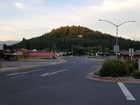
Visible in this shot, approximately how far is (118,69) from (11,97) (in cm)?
1612

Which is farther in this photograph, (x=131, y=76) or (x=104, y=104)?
(x=131, y=76)

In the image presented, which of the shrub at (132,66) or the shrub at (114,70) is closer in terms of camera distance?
the shrub at (114,70)

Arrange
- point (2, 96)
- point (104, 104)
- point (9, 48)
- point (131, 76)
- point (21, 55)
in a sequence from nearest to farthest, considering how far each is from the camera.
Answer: point (104, 104) < point (2, 96) < point (131, 76) < point (9, 48) < point (21, 55)

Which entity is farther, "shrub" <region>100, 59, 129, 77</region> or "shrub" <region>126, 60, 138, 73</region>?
"shrub" <region>126, 60, 138, 73</region>

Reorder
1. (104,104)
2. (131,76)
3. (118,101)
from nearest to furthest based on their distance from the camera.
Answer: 1. (104,104)
2. (118,101)
3. (131,76)

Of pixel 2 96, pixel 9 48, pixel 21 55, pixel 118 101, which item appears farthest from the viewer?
pixel 21 55

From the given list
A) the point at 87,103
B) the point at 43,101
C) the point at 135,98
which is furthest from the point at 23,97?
the point at 135,98

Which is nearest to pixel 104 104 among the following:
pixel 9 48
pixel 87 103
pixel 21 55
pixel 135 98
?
pixel 87 103

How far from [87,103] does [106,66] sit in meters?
16.8

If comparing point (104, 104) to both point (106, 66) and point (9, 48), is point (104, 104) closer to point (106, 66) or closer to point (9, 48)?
point (106, 66)

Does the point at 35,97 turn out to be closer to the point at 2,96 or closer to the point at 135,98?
the point at 2,96

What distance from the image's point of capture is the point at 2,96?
1661 cm

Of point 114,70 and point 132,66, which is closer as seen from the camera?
point 114,70

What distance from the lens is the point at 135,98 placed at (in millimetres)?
16750
